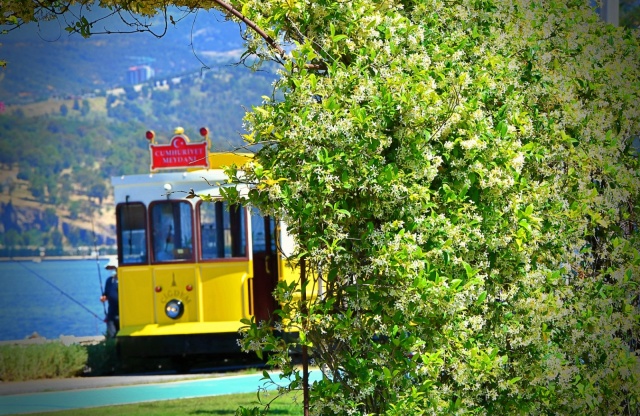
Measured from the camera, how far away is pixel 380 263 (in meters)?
4.58

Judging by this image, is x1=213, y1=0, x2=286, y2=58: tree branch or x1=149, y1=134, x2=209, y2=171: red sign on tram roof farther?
x1=149, y1=134, x2=209, y2=171: red sign on tram roof

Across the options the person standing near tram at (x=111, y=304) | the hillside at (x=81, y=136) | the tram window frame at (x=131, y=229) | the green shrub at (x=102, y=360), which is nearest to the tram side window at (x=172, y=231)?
the tram window frame at (x=131, y=229)

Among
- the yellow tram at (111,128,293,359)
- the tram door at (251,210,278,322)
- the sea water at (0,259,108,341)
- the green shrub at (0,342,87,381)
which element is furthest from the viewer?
the sea water at (0,259,108,341)

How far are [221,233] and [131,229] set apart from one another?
119 centimetres

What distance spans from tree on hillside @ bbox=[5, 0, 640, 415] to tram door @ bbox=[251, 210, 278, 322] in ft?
27.1

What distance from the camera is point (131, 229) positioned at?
46.8ft

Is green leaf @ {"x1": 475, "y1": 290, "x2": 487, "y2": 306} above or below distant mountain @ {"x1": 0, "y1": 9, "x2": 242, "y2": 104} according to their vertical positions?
below

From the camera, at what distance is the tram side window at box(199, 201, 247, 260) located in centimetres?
1394

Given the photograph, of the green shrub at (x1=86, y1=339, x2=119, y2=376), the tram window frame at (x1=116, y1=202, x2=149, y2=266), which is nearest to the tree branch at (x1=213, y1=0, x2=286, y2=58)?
the tram window frame at (x1=116, y1=202, x2=149, y2=266)

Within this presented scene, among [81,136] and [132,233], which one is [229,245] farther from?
[81,136]

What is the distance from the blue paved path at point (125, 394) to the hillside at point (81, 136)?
70.6m

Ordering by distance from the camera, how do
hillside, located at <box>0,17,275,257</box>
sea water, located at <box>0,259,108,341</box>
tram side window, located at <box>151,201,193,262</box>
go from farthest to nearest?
hillside, located at <box>0,17,275,257</box>
sea water, located at <box>0,259,108,341</box>
tram side window, located at <box>151,201,193,262</box>

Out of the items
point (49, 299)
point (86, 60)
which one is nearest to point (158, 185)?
point (49, 299)

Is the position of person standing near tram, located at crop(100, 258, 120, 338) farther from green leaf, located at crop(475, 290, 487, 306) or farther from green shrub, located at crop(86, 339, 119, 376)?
green leaf, located at crop(475, 290, 487, 306)
